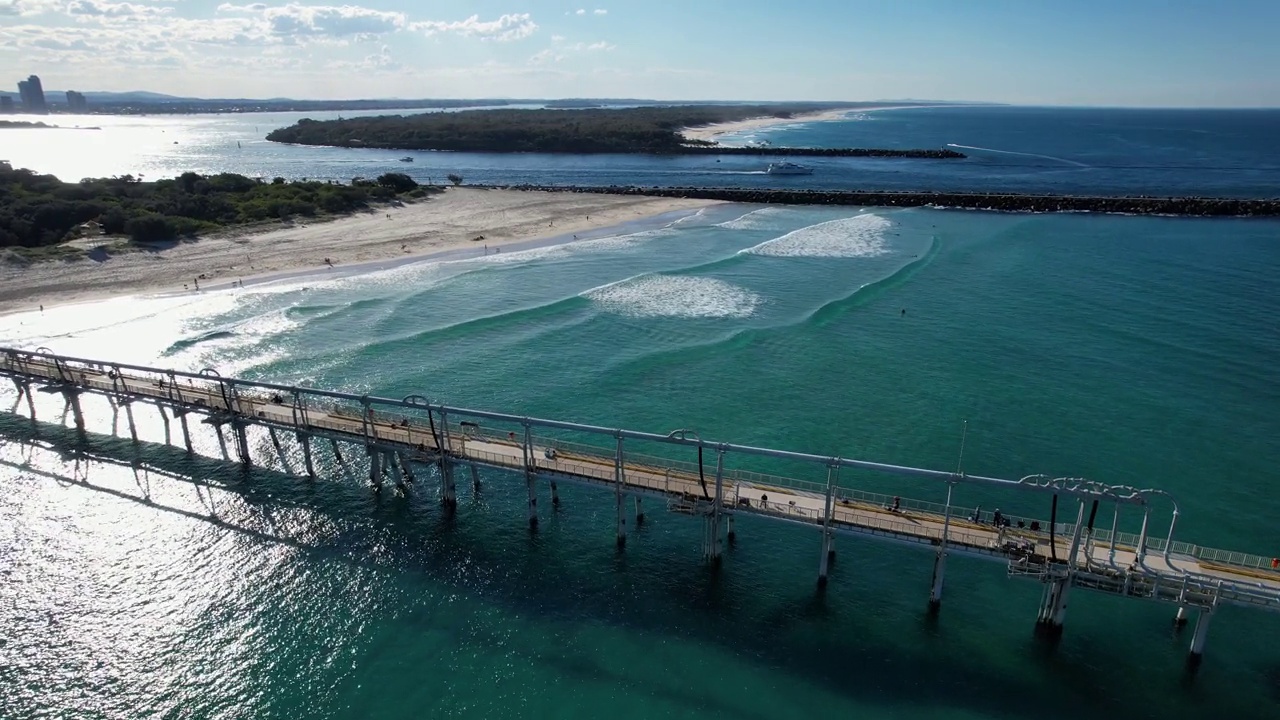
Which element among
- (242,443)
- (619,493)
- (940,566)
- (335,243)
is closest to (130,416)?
(242,443)

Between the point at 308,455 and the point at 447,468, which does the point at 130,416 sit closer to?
the point at 308,455

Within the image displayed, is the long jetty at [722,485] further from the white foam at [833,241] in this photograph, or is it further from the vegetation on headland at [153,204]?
the white foam at [833,241]

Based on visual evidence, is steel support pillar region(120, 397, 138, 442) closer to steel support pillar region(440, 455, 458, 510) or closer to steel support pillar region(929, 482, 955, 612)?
steel support pillar region(440, 455, 458, 510)

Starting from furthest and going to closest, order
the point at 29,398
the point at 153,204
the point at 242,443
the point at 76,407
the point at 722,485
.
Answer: the point at 153,204, the point at 29,398, the point at 76,407, the point at 242,443, the point at 722,485

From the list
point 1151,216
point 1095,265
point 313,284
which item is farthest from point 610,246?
point 1151,216

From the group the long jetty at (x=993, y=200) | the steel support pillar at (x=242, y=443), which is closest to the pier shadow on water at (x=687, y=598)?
the steel support pillar at (x=242, y=443)
